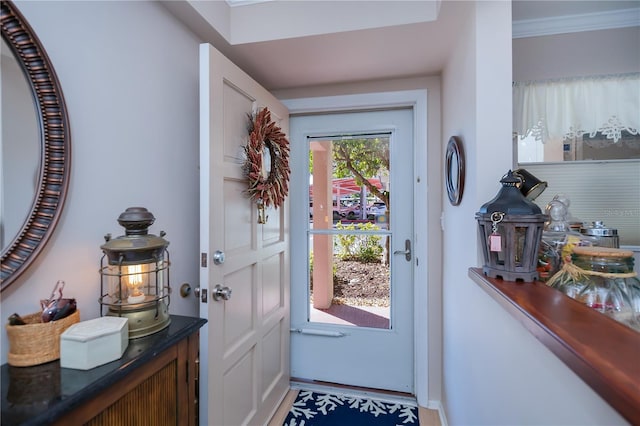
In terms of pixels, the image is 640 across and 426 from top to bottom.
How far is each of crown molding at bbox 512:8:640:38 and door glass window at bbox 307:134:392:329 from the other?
2.98 ft

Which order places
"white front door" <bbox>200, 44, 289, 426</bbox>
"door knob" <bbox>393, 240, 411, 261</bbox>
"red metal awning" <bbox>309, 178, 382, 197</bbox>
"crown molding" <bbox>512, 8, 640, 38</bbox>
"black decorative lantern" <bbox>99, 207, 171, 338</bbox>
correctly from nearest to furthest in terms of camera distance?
1. "black decorative lantern" <bbox>99, 207, 171, 338</bbox>
2. "white front door" <bbox>200, 44, 289, 426</bbox>
3. "crown molding" <bbox>512, 8, 640, 38</bbox>
4. "door knob" <bbox>393, 240, 411, 261</bbox>
5. "red metal awning" <bbox>309, 178, 382, 197</bbox>

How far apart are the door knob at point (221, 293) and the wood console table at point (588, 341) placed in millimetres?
1012

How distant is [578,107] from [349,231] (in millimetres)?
1463

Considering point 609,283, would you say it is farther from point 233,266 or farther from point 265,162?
point 265,162

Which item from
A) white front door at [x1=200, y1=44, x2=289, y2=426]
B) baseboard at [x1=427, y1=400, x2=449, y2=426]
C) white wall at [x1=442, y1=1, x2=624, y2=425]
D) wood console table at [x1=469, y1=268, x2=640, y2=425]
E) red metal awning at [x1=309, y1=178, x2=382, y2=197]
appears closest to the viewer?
wood console table at [x1=469, y1=268, x2=640, y2=425]

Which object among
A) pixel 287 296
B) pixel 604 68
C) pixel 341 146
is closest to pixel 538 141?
pixel 604 68

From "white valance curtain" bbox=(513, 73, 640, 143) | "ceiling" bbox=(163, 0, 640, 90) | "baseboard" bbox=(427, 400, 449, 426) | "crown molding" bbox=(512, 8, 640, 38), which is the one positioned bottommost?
"baseboard" bbox=(427, 400, 449, 426)

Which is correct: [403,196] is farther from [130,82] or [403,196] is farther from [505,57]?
[130,82]

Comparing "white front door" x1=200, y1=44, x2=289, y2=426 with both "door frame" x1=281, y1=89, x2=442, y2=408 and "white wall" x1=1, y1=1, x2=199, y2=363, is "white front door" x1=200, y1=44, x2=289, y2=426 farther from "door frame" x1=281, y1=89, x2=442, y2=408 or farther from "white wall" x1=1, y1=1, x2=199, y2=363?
"door frame" x1=281, y1=89, x2=442, y2=408

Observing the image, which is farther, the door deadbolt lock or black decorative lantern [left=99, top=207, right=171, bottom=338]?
the door deadbolt lock

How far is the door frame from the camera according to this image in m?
1.96

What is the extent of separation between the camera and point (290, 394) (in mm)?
2115

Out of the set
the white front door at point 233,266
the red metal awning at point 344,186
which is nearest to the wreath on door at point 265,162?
the white front door at point 233,266

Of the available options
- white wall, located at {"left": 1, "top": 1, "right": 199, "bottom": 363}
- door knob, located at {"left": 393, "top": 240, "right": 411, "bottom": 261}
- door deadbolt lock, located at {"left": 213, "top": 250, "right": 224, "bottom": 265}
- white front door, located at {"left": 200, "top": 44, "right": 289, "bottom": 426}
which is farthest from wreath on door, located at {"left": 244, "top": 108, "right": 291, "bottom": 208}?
door knob, located at {"left": 393, "top": 240, "right": 411, "bottom": 261}
